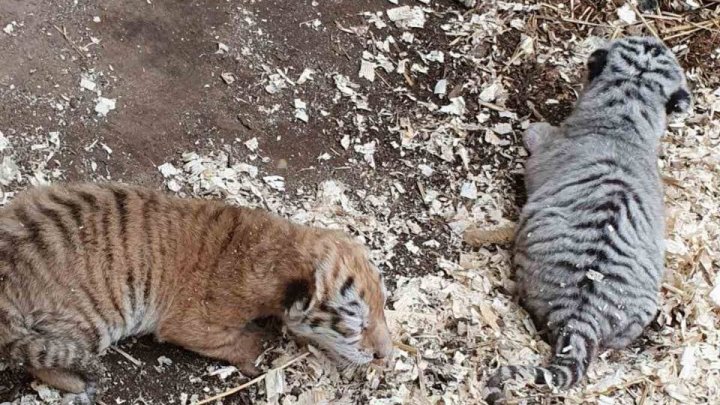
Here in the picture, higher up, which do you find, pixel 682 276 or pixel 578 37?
pixel 578 37

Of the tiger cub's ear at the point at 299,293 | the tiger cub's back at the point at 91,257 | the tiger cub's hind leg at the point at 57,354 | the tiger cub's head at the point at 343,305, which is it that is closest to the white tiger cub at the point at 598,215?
the tiger cub's head at the point at 343,305

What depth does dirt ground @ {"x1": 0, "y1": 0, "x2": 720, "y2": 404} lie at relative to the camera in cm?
529

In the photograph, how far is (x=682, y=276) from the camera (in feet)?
Result: 18.3

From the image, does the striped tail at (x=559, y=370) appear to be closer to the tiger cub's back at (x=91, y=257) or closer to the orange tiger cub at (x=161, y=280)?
the orange tiger cub at (x=161, y=280)

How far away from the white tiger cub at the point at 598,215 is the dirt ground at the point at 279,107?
0.29 metres

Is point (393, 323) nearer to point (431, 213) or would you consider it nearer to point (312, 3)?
point (431, 213)

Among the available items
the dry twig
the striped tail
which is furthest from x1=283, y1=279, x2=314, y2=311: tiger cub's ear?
the striped tail

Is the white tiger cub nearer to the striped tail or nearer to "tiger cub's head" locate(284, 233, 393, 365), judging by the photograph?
the striped tail

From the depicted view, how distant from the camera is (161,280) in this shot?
4.60m

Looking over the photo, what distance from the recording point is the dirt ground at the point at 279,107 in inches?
208

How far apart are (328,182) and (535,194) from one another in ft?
4.02

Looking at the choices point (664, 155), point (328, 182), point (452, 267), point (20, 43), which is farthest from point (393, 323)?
point (20, 43)

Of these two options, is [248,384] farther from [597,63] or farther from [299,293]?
[597,63]

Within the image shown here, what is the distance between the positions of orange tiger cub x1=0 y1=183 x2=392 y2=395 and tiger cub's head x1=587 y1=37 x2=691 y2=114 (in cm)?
213
